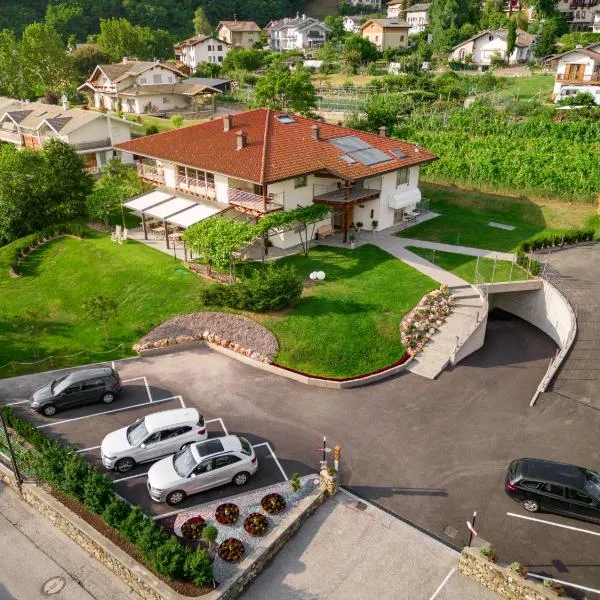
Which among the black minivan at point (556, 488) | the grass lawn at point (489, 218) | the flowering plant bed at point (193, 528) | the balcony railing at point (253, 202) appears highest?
the balcony railing at point (253, 202)

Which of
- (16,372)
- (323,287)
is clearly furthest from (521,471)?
(16,372)

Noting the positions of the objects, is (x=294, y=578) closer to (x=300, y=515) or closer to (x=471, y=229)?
(x=300, y=515)

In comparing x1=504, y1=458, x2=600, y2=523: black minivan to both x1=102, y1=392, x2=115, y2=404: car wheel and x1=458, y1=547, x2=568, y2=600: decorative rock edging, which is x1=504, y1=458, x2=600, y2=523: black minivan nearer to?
x1=458, y1=547, x2=568, y2=600: decorative rock edging

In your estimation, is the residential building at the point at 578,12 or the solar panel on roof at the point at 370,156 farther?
the residential building at the point at 578,12

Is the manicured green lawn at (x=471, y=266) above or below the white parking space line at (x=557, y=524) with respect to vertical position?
above

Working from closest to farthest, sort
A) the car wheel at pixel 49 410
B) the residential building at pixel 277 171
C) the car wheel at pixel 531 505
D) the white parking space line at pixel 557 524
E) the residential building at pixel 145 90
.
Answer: the white parking space line at pixel 557 524 → the car wheel at pixel 531 505 → the car wheel at pixel 49 410 → the residential building at pixel 277 171 → the residential building at pixel 145 90

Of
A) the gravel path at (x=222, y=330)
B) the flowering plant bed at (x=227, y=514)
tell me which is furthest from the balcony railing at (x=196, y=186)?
the flowering plant bed at (x=227, y=514)

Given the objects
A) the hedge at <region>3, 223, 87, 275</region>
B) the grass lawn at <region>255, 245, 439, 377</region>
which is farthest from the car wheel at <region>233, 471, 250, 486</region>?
the hedge at <region>3, 223, 87, 275</region>

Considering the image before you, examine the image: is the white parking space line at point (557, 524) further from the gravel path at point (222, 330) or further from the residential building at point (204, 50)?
the residential building at point (204, 50)
